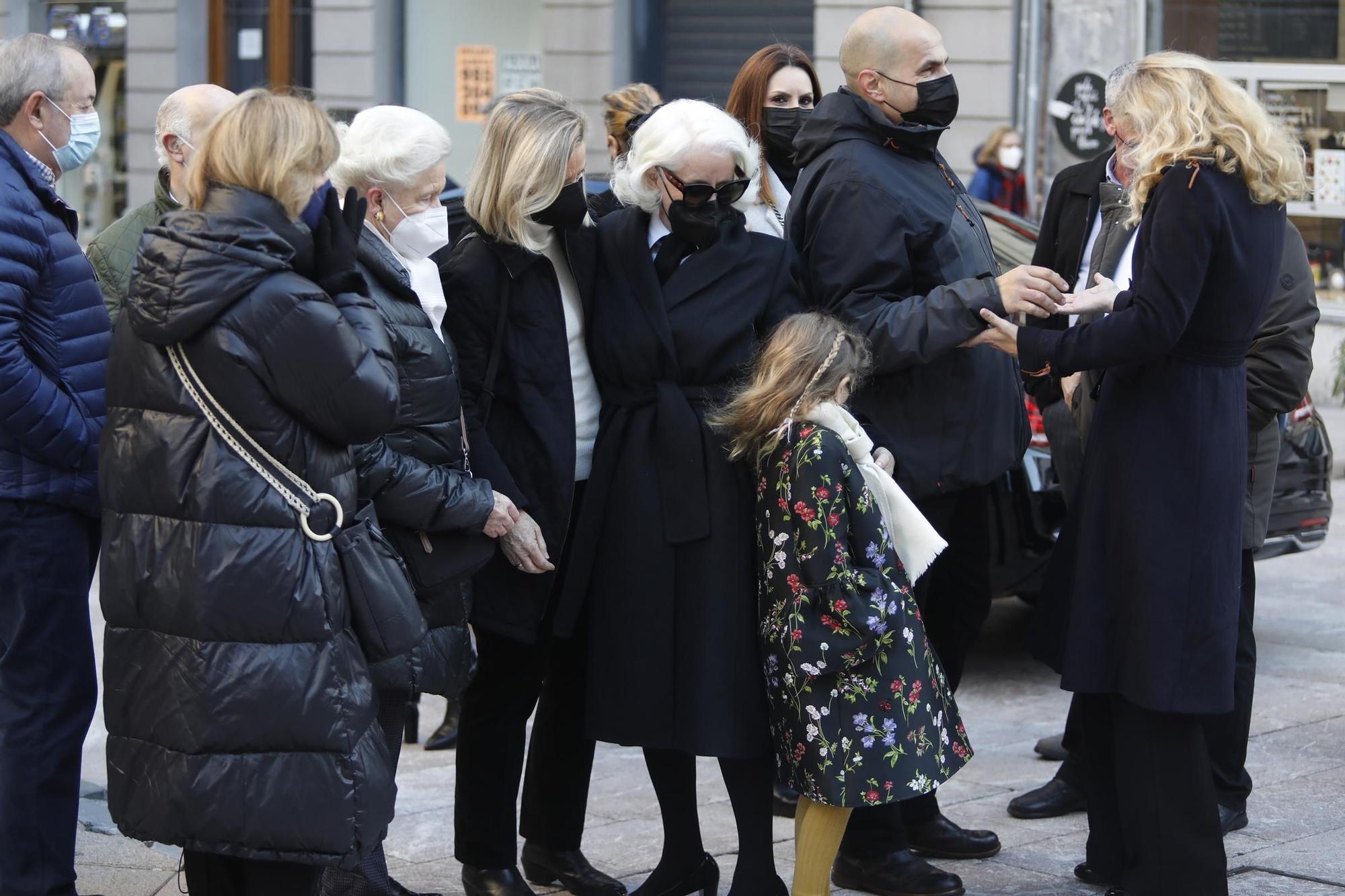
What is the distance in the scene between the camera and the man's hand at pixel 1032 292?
3799 millimetres

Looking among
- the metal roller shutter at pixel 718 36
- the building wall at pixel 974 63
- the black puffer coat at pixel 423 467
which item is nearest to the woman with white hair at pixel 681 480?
the black puffer coat at pixel 423 467

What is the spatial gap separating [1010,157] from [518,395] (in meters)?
9.74

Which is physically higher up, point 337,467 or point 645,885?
point 337,467

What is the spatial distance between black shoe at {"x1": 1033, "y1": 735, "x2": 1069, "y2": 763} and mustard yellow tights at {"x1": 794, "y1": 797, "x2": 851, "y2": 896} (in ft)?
5.46

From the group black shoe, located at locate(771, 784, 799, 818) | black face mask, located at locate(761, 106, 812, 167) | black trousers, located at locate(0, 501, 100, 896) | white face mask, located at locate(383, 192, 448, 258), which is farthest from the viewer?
black face mask, located at locate(761, 106, 812, 167)

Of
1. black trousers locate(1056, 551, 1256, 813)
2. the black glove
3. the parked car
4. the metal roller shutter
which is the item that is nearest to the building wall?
the metal roller shutter

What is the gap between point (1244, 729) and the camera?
4520mm

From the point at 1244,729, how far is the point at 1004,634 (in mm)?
2601

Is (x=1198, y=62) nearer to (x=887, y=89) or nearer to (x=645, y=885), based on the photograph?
(x=887, y=89)

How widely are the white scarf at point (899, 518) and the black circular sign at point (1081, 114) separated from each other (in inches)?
395

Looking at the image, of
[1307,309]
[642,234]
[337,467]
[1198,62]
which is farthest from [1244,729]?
[337,467]

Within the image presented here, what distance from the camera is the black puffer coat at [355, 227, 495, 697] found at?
3.47 meters

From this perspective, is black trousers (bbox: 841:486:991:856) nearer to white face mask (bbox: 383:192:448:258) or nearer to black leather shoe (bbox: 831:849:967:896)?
black leather shoe (bbox: 831:849:967:896)

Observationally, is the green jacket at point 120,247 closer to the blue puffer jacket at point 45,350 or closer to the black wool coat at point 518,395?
the blue puffer jacket at point 45,350
